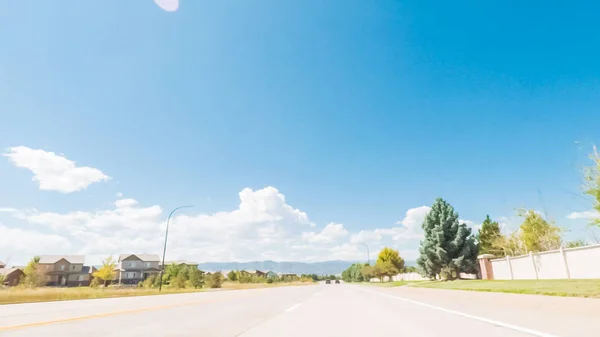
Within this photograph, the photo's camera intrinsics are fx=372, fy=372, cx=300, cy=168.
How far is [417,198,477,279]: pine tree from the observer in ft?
130

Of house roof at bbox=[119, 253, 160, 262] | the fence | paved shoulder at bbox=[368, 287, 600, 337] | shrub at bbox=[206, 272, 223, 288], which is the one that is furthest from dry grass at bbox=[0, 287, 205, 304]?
house roof at bbox=[119, 253, 160, 262]

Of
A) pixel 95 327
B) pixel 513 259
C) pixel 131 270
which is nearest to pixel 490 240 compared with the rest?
pixel 513 259

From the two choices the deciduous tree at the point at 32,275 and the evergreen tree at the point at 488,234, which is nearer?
the deciduous tree at the point at 32,275

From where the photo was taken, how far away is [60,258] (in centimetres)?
8831

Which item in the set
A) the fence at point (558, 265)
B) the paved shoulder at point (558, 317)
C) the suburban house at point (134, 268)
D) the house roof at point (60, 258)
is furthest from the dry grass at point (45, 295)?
the suburban house at point (134, 268)

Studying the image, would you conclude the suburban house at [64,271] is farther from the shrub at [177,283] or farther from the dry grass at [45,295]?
the dry grass at [45,295]

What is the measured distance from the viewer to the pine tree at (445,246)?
39.7 m

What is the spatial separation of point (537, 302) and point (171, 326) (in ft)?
33.2

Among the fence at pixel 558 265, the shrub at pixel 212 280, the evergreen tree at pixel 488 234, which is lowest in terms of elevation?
the shrub at pixel 212 280

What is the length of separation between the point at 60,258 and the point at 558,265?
9909 centimetres

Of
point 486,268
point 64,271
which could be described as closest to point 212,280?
point 486,268

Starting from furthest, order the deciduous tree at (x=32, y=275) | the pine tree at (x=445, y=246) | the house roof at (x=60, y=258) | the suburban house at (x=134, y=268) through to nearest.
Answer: the suburban house at (x=134, y=268) < the house roof at (x=60, y=258) < the deciduous tree at (x=32, y=275) < the pine tree at (x=445, y=246)

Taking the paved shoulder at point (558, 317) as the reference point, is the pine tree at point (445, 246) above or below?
above

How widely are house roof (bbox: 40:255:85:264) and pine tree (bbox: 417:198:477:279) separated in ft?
276
